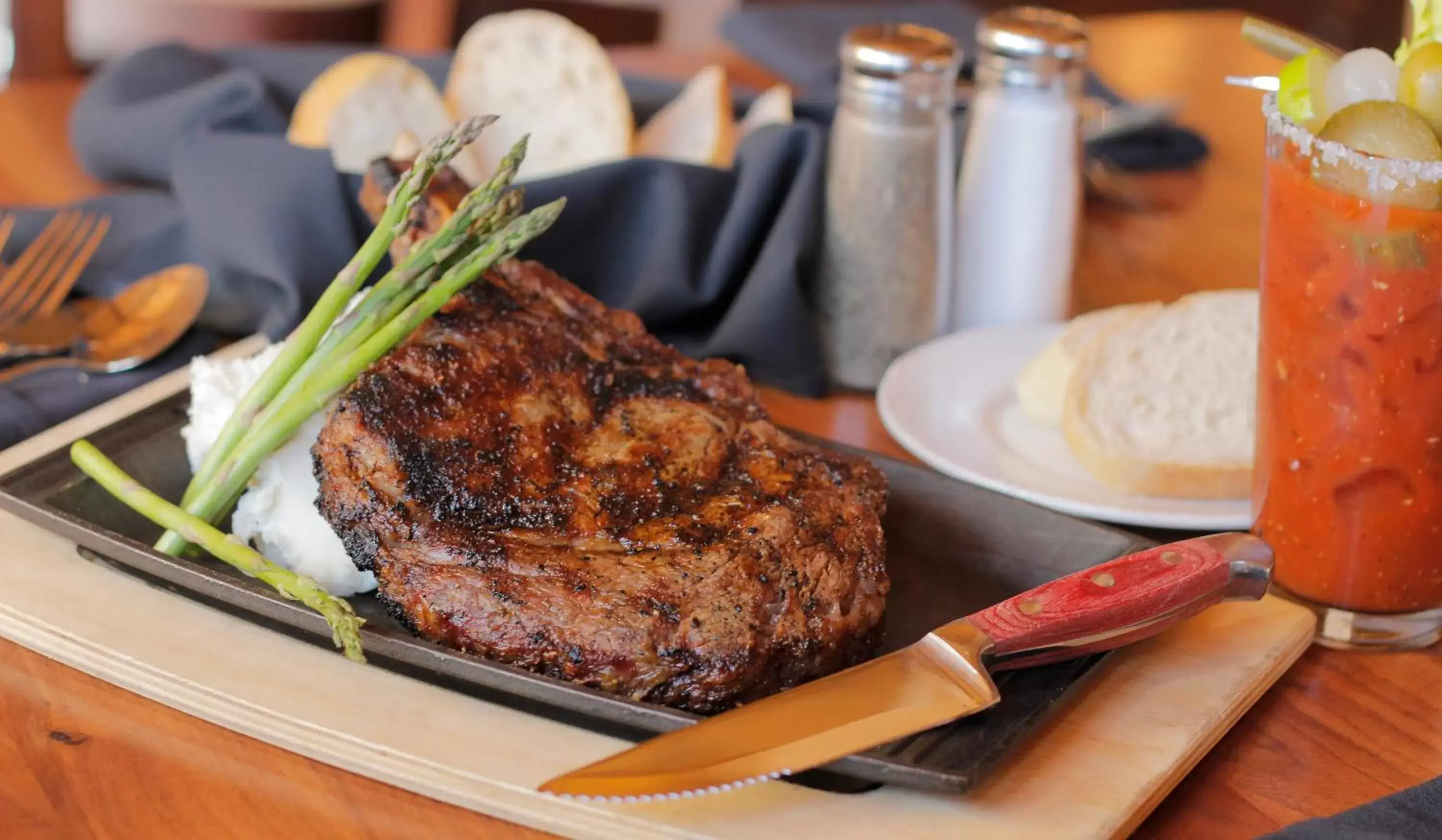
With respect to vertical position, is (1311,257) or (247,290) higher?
(1311,257)

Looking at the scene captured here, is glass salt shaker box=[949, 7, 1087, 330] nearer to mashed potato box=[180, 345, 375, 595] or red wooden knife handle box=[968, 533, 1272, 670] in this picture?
red wooden knife handle box=[968, 533, 1272, 670]

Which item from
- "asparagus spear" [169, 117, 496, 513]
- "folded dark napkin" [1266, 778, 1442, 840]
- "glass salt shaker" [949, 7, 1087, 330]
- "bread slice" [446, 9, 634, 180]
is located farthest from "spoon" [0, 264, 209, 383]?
"folded dark napkin" [1266, 778, 1442, 840]

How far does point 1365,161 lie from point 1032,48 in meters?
1.03

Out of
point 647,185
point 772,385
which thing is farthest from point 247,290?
point 772,385

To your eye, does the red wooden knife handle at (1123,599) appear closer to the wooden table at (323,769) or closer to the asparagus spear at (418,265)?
the wooden table at (323,769)

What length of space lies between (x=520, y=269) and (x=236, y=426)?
0.41m

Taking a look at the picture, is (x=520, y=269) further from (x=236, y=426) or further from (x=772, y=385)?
(x=772, y=385)

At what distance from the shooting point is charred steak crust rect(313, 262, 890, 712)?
146 centimetres

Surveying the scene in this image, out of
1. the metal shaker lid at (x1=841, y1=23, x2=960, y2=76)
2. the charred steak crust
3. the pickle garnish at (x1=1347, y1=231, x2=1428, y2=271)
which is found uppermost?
the metal shaker lid at (x1=841, y1=23, x2=960, y2=76)

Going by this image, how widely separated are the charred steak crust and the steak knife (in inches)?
4.2

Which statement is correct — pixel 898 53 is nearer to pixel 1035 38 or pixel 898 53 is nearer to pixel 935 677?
pixel 1035 38

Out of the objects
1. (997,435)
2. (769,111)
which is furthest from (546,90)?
(997,435)

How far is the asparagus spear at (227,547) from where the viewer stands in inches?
57.6

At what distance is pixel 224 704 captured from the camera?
149cm
